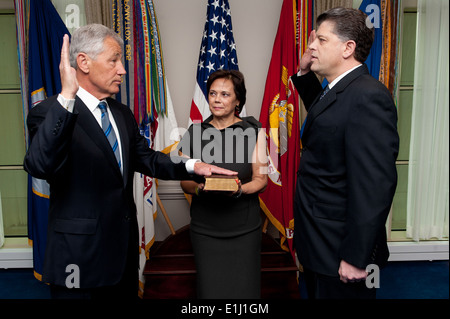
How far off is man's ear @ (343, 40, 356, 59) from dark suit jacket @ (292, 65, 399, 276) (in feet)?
0.25

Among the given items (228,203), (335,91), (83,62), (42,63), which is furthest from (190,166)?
(42,63)

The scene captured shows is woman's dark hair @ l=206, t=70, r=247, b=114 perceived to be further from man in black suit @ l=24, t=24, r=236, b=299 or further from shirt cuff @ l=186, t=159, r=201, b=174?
man in black suit @ l=24, t=24, r=236, b=299

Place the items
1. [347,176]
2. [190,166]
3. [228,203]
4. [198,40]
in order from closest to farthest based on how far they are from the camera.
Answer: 1. [347,176]
2. [190,166]
3. [228,203]
4. [198,40]

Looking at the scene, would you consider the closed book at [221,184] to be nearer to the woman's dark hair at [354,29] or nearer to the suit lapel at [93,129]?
the suit lapel at [93,129]

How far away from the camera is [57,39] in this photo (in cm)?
276

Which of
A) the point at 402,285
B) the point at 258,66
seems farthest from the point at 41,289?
the point at 402,285

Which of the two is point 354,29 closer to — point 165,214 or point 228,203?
point 228,203

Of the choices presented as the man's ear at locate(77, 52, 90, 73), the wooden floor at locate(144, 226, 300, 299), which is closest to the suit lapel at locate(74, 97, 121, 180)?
the man's ear at locate(77, 52, 90, 73)

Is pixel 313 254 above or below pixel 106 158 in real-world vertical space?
below

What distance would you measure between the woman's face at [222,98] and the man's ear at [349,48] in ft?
2.80

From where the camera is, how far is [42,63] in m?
2.79

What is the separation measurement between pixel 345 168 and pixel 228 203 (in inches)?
33.8
